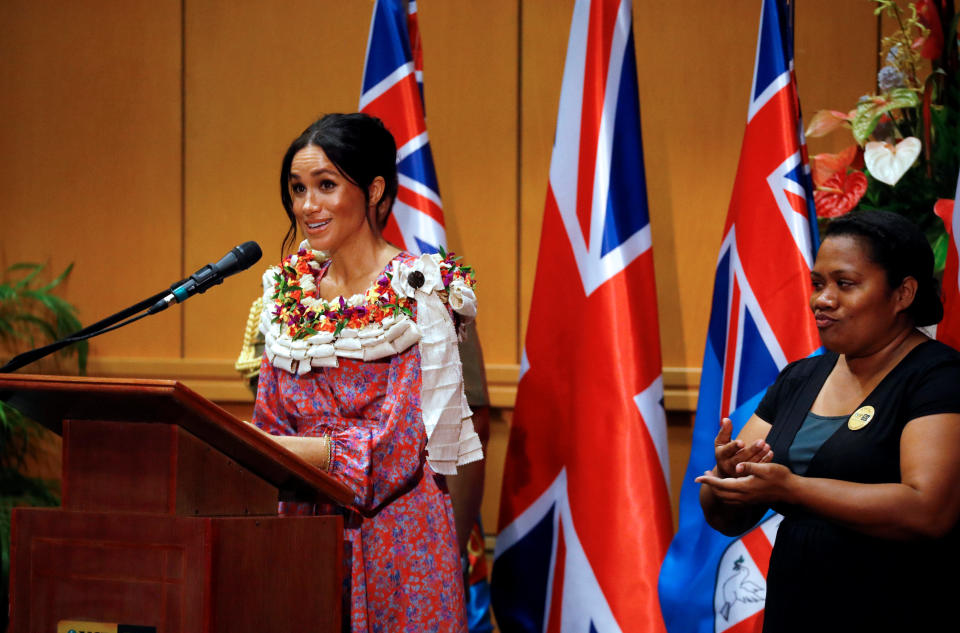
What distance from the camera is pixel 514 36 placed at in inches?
123

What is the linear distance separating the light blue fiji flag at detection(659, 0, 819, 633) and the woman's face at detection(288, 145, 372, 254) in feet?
3.18

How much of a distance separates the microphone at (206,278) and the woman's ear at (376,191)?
0.57 m

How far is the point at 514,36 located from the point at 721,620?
73.2 inches

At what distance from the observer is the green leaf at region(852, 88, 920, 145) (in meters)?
2.29

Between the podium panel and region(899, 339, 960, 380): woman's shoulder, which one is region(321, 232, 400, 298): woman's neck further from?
region(899, 339, 960, 380): woman's shoulder

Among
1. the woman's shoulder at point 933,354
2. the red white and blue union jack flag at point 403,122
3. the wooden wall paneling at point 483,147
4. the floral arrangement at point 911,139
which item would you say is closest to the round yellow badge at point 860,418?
the woman's shoulder at point 933,354

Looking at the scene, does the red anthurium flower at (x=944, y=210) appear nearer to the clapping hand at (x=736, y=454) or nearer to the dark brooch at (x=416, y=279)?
the clapping hand at (x=736, y=454)

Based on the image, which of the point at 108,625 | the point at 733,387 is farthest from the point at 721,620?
the point at 108,625

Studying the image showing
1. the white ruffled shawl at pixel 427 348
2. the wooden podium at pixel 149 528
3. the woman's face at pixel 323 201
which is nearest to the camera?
the wooden podium at pixel 149 528

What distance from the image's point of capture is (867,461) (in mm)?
1467

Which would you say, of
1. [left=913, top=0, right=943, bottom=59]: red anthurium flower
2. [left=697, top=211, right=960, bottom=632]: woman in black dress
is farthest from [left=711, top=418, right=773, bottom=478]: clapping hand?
[left=913, top=0, right=943, bottom=59]: red anthurium flower

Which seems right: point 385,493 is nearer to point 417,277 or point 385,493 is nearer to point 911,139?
point 417,277

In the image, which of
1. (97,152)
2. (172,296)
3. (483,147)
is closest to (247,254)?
(172,296)

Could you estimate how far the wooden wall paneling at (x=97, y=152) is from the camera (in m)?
3.42
